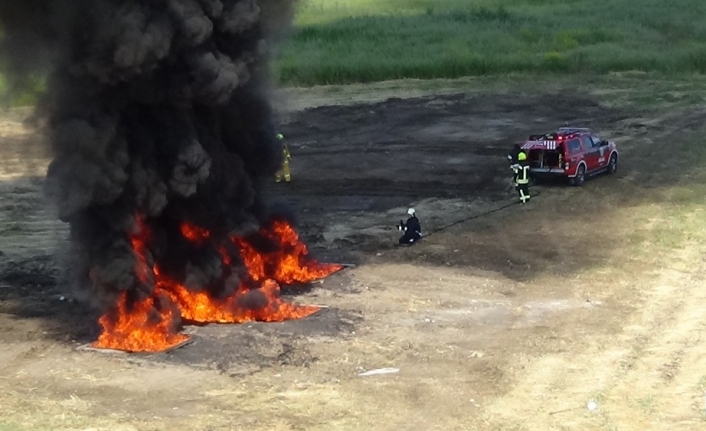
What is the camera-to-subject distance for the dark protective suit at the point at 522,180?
32156 mm

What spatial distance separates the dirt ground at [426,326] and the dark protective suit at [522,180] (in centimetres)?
45

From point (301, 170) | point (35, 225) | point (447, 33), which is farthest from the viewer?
point (447, 33)

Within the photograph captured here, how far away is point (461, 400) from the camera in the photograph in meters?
18.0

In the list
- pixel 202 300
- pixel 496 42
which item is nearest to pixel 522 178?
pixel 202 300

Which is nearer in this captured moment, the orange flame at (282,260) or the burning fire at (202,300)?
the burning fire at (202,300)

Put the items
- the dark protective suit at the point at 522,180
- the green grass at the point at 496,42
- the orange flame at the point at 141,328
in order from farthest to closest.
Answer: the green grass at the point at 496,42
the dark protective suit at the point at 522,180
the orange flame at the point at 141,328

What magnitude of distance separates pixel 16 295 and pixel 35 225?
22.9 ft

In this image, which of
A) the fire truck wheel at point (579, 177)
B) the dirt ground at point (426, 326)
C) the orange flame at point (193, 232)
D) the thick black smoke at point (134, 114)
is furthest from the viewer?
the fire truck wheel at point (579, 177)

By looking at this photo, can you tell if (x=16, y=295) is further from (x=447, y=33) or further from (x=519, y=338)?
(x=447, y=33)

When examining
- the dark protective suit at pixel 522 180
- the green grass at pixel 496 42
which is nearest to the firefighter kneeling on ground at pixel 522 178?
the dark protective suit at pixel 522 180

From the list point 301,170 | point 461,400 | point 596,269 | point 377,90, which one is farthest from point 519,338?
point 377,90

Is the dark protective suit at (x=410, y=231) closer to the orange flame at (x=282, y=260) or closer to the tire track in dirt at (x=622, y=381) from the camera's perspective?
the orange flame at (x=282, y=260)

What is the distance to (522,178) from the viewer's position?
106 ft

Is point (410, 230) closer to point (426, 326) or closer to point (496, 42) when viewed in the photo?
point (426, 326)
